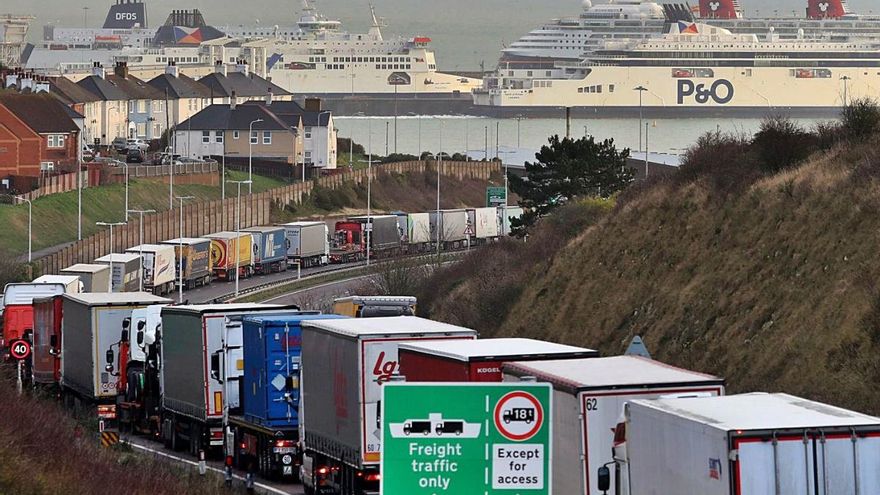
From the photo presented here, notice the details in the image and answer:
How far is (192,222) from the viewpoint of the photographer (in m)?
63.0

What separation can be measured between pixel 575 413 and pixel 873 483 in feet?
8.81

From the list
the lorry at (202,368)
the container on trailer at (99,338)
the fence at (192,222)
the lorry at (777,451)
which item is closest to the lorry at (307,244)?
the fence at (192,222)

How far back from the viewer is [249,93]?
11394cm

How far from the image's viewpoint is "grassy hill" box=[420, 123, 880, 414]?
752 inches

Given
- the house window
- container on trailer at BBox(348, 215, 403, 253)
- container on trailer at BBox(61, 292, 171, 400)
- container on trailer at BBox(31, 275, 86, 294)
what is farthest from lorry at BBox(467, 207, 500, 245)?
container on trailer at BBox(61, 292, 171, 400)

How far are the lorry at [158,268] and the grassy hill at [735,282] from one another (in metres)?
16.8

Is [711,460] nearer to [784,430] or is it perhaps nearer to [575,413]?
[784,430]

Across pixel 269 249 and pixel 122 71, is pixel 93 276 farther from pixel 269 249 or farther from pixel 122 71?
pixel 122 71

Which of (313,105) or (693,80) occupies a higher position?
(693,80)

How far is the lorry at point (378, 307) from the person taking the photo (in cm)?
2559

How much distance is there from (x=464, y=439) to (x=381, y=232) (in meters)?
56.0

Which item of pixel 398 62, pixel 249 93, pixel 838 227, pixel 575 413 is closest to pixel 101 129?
pixel 249 93

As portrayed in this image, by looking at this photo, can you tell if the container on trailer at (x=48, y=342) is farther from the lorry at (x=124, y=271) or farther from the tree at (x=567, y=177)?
the tree at (x=567, y=177)

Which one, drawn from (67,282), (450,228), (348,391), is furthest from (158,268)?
(348,391)
